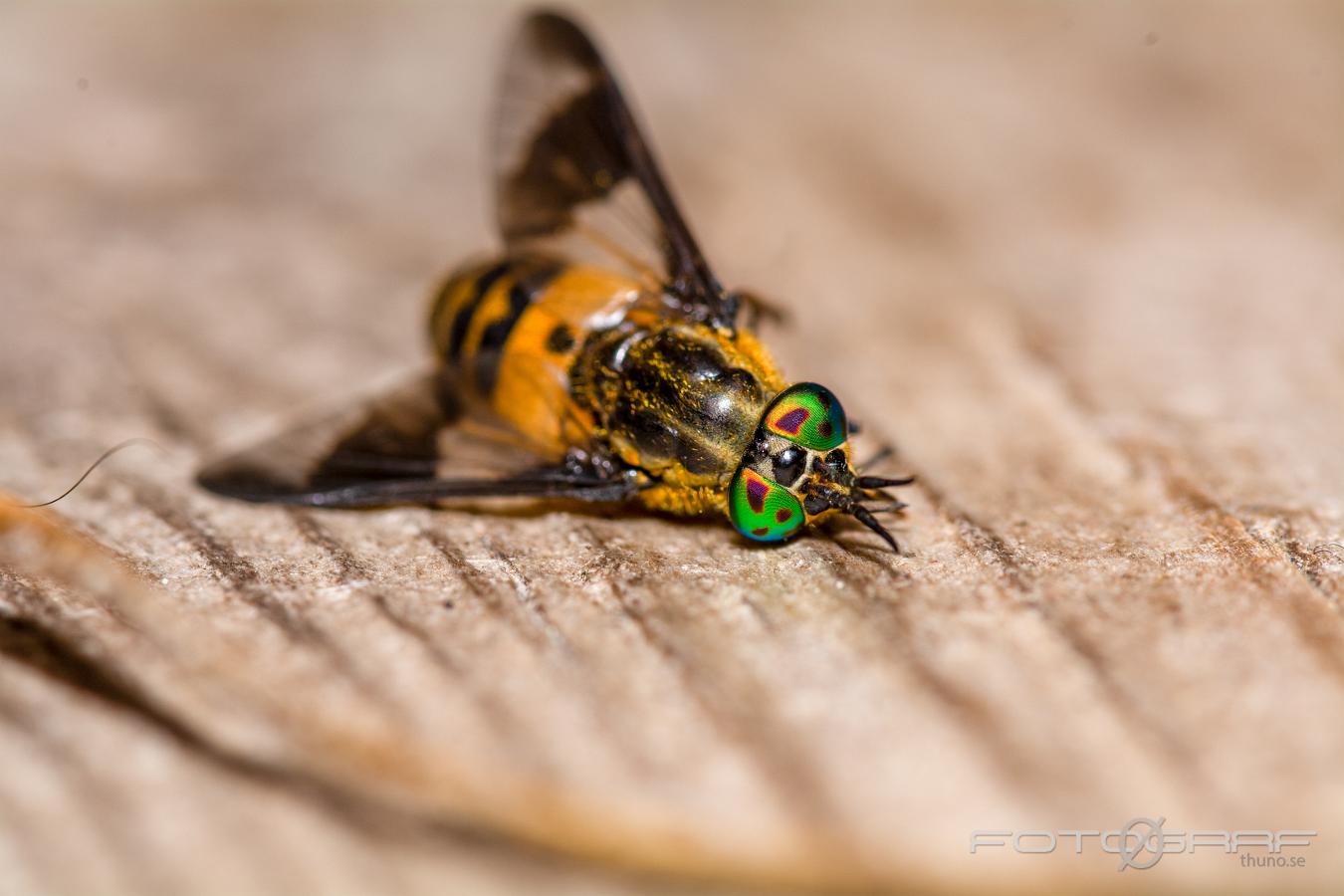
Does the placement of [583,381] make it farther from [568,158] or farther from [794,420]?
[568,158]

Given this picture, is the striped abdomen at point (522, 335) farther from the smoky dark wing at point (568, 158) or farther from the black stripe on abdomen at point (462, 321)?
the smoky dark wing at point (568, 158)

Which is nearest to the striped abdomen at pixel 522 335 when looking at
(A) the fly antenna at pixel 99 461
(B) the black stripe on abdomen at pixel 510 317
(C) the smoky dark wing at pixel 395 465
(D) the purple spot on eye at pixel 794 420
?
(B) the black stripe on abdomen at pixel 510 317

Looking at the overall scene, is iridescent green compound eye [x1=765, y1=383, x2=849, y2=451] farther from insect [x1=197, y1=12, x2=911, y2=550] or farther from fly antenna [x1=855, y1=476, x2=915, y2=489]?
fly antenna [x1=855, y1=476, x2=915, y2=489]

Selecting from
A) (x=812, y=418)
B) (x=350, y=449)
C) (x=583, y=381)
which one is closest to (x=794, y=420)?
(x=812, y=418)

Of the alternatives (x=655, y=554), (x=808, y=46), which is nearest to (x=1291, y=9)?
(x=808, y=46)

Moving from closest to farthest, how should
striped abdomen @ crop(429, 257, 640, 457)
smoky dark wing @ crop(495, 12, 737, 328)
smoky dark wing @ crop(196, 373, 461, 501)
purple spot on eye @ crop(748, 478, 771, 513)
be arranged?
1. purple spot on eye @ crop(748, 478, 771, 513)
2. smoky dark wing @ crop(196, 373, 461, 501)
3. striped abdomen @ crop(429, 257, 640, 457)
4. smoky dark wing @ crop(495, 12, 737, 328)

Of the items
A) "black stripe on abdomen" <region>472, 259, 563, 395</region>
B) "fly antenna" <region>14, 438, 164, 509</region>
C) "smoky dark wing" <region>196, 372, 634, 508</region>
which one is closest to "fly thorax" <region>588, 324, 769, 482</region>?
"smoky dark wing" <region>196, 372, 634, 508</region>

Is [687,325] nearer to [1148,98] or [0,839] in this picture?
[1148,98]
